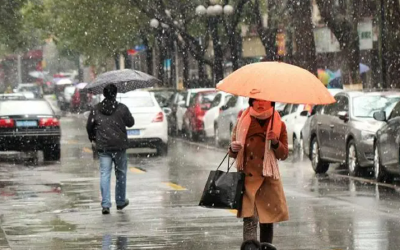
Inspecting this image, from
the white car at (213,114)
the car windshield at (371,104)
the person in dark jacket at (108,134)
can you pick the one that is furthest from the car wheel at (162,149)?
the person in dark jacket at (108,134)

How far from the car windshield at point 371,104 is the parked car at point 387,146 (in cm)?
156

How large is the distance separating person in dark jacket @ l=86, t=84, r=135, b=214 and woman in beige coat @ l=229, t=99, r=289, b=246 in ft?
16.8

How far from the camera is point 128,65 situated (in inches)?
2702

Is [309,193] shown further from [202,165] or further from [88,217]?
[202,165]

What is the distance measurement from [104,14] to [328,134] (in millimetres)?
32966

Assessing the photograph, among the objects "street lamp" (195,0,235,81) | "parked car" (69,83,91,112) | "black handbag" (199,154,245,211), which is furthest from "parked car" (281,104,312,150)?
"parked car" (69,83,91,112)

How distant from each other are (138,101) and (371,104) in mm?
8235

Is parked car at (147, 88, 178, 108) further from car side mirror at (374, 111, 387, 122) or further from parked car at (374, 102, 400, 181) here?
car side mirror at (374, 111, 387, 122)

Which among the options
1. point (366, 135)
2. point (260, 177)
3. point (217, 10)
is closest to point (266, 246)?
point (260, 177)

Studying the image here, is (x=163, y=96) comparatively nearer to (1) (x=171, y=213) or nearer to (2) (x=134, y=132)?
(2) (x=134, y=132)

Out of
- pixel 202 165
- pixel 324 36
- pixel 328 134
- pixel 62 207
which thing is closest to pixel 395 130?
pixel 328 134

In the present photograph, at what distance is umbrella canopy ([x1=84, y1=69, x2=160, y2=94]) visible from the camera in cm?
1539

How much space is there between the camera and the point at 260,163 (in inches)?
395

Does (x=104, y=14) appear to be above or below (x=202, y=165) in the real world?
above
